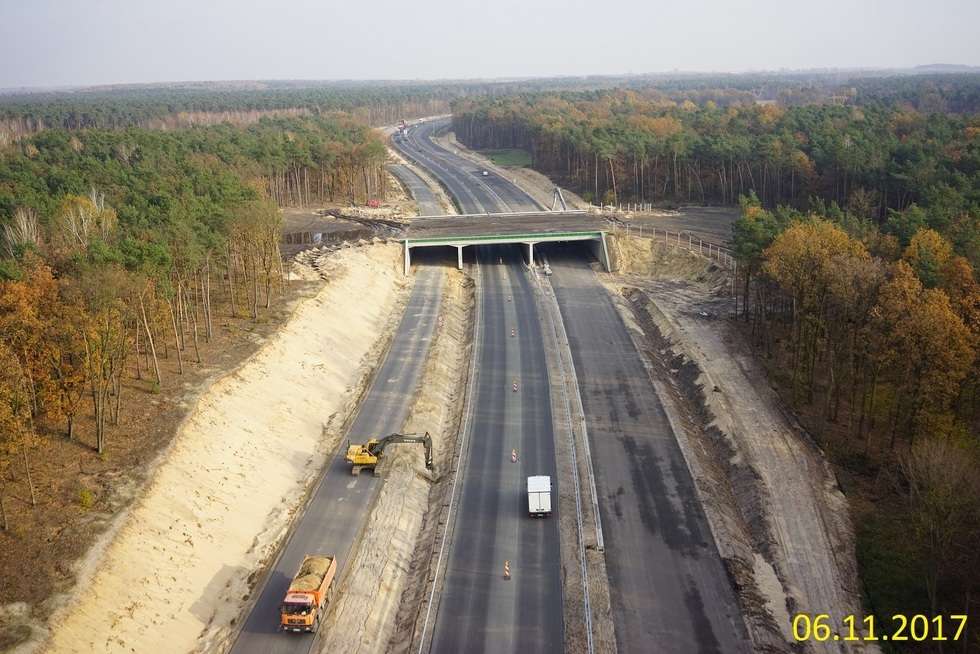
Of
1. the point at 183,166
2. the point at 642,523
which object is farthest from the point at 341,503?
the point at 183,166

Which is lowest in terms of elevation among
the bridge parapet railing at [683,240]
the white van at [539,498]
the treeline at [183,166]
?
the white van at [539,498]

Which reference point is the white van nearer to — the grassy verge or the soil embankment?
the soil embankment

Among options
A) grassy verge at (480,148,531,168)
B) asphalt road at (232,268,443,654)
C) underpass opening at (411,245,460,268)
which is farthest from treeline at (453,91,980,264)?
asphalt road at (232,268,443,654)

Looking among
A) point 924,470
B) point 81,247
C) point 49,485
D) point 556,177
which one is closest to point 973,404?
point 924,470

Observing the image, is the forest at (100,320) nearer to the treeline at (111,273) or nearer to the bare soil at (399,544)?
the treeline at (111,273)

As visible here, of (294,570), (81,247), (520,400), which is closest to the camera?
(294,570)

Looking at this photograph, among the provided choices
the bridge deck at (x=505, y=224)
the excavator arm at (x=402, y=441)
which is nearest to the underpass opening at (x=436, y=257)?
the bridge deck at (x=505, y=224)

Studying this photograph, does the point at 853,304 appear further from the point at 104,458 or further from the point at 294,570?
the point at 104,458
